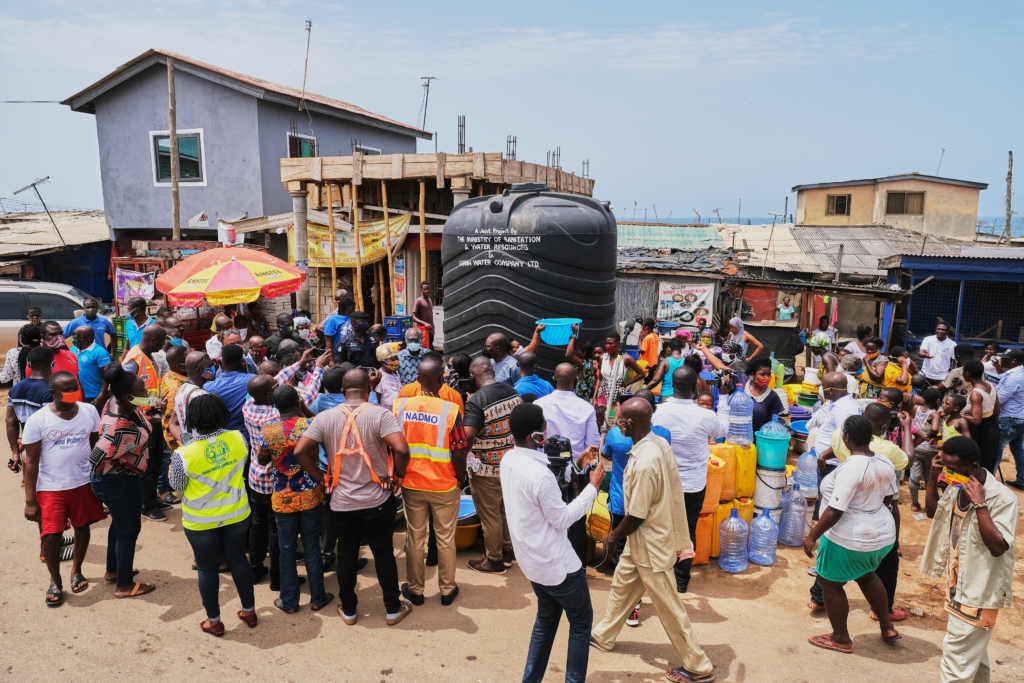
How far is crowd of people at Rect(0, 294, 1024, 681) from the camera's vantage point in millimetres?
3629

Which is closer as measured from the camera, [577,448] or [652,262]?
[577,448]

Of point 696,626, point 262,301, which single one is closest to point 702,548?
point 696,626

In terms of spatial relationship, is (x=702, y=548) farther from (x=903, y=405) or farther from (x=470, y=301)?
(x=470, y=301)

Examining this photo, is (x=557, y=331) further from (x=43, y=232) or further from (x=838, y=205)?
(x=838, y=205)

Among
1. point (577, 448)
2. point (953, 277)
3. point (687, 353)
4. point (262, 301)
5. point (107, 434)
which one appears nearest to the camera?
point (107, 434)

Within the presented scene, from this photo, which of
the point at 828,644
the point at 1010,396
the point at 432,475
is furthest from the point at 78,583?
the point at 1010,396

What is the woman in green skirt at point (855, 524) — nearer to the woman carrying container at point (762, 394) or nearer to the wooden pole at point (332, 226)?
the woman carrying container at point (762, 394)

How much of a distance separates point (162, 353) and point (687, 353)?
6561 millimetres

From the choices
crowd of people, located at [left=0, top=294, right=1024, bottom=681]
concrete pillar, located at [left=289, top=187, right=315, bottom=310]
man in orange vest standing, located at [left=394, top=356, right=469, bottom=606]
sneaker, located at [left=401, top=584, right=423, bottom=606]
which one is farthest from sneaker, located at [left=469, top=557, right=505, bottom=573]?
concrete pillar, located at [left=289, top=187, right=315, bottom=310]

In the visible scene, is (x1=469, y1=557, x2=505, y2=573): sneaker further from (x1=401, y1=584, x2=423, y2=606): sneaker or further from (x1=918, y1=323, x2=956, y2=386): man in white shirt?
(x1=918, y1=323, x2=956, y2=386): man in white shirt

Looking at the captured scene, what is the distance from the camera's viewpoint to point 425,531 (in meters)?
4.86

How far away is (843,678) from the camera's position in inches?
159

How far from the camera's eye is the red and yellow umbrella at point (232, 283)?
28.3 ft

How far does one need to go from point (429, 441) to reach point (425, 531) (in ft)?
2.42
